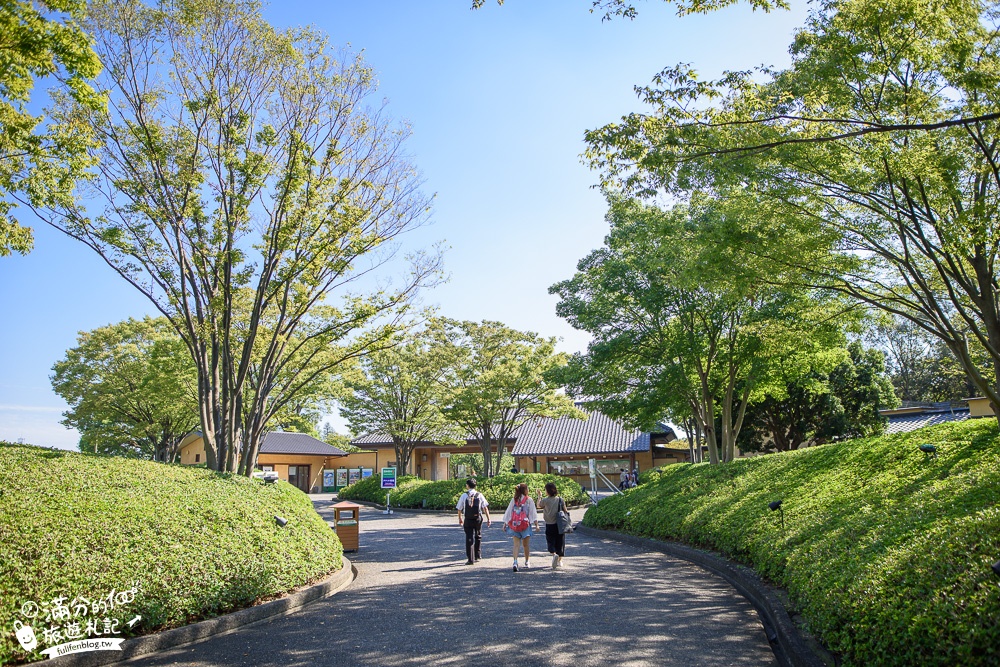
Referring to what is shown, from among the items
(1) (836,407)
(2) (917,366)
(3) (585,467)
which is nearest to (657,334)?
(1) (836,407)

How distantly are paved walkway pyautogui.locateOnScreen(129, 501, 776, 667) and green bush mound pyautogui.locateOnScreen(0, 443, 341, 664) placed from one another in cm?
52

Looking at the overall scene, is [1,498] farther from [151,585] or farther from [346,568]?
[346,568]

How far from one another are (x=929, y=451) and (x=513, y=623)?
600 cm

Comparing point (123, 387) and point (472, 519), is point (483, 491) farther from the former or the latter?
point (123, 387)

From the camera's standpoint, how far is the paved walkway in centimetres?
546

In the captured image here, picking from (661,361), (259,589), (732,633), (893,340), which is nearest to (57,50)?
(259,589)

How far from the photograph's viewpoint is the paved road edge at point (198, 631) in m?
5.27

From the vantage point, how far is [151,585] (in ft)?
20.1

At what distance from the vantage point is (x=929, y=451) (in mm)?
8523

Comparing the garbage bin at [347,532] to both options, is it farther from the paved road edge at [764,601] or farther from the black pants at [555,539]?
the paved road edge at [764,601]

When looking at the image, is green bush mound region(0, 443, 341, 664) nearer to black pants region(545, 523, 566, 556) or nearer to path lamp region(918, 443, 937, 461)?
black pants region(545, 523, 566, 556)

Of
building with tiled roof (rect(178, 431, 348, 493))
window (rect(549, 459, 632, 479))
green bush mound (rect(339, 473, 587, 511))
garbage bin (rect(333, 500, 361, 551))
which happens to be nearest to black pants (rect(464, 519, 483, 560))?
garbage bin (rect(333, 500, 361, 551))

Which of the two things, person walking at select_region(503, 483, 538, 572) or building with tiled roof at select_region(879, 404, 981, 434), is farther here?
building with tiled roof at select_region(879, 404, 981, 434)

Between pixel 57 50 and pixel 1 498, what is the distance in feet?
15.0
